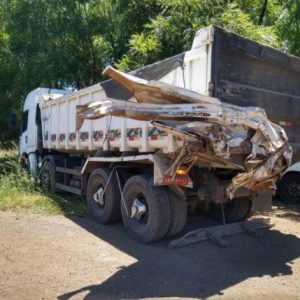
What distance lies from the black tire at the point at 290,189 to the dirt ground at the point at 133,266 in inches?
99.6

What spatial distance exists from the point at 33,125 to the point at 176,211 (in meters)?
6.91

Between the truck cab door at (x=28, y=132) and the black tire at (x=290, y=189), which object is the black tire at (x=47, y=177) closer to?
the truck cab door at (x=28, y=132)

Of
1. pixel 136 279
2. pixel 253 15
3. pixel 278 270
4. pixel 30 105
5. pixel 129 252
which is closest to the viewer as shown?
pixel 136 279

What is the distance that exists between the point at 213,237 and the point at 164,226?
2.61 feet

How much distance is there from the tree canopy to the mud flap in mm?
6098

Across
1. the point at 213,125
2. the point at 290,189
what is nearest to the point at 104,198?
the point at 213,125

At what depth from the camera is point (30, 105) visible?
1244cm

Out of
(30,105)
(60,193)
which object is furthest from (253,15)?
(60,193)

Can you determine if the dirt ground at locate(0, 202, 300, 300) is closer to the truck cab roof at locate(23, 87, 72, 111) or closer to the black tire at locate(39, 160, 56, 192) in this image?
the black tire at locate(39, 160, 56, 192)

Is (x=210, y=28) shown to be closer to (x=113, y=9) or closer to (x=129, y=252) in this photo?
(x=129, y=252)

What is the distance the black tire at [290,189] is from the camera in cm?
991

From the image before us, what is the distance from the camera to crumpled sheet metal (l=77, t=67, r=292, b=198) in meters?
5.30

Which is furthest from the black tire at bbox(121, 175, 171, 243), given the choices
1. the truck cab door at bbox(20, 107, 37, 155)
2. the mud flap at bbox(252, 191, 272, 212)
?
the truck cab door at bbox(20, 107, 37, 155)

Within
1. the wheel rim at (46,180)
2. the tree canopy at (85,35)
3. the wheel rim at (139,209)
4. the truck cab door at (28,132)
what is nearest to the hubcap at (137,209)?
the wheel rim at (139,209)
